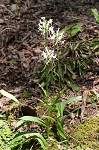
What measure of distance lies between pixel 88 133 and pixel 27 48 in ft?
5.38

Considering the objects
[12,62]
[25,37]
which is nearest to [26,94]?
[12,62]

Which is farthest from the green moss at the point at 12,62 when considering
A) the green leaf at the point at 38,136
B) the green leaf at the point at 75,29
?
the green leaf at the point at 38,136

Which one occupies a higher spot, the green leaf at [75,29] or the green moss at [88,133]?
the green leaf at [75,29]

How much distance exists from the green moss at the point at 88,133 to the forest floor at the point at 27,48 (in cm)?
9

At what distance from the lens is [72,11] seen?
17.3 feet

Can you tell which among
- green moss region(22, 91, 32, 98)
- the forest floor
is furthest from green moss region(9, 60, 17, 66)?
green moss region(22, 91, 32, 98)

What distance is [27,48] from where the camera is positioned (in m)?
4.61

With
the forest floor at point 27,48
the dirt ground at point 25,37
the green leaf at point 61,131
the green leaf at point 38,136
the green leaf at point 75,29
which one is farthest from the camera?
the green leaf at point 75,29

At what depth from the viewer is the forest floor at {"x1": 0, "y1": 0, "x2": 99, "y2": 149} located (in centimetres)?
391

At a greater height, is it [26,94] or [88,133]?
[26,94]

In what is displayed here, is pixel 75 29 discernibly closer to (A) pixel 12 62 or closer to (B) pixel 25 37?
(B) pixel 25 37

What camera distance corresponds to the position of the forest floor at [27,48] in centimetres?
391

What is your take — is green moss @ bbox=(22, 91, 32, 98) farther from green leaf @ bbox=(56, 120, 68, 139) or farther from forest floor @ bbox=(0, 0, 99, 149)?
green leaf @ bbox=(56, 120, 68, 139)

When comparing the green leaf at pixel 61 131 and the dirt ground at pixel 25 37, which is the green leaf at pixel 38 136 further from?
the dirt ground at pixel 25 37
